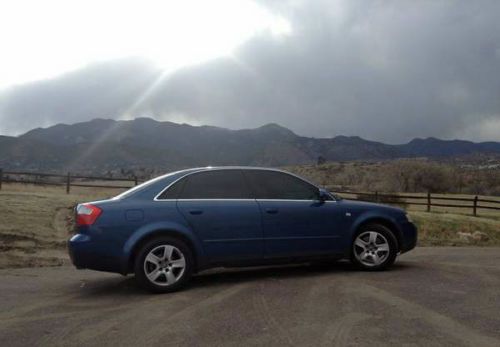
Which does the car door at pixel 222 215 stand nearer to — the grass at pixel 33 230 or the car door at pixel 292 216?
the car door at pixel 292 216

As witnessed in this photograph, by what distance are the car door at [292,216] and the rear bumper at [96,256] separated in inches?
74.7

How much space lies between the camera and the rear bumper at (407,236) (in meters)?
8.41

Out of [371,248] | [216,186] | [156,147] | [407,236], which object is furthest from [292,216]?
[156,147]

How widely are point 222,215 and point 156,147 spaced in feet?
485

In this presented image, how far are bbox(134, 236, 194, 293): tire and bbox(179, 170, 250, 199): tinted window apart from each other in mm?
682

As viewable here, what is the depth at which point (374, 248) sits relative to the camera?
820 cm

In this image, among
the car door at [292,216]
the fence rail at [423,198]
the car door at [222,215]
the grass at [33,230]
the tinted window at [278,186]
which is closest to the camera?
the car door at [222,215]

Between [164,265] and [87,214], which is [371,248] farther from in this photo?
[87,214]

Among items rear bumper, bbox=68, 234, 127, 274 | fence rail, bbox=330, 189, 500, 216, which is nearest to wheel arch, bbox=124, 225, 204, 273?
rear bumper, bbox=68, 234, 127, 274

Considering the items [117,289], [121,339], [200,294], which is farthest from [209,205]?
[121,339]

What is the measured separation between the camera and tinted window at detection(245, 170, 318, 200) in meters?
7.77

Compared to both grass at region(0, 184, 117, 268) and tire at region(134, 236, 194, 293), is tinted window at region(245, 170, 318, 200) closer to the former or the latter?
tire at region(134, 236, 194, 293)

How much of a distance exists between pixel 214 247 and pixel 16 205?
11.6 m

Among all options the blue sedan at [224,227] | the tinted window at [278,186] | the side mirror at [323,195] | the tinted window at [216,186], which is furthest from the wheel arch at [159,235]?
the side mirror at [323,195]
